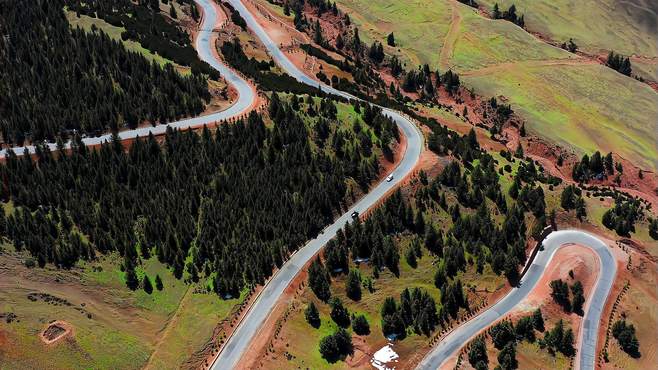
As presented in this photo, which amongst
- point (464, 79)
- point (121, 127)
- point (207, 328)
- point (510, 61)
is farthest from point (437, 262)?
point (510, 61)

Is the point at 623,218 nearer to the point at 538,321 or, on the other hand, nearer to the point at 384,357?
the point at 538,321

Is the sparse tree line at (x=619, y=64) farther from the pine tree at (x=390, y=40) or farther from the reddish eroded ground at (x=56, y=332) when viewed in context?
the reddish eroded ground at (x=56, y=332)

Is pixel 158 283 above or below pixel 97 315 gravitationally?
above

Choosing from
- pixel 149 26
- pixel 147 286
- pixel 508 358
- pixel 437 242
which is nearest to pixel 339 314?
pixel 437 242

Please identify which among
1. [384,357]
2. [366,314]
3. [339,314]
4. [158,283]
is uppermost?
[158,283]

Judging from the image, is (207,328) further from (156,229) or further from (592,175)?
(592,175)

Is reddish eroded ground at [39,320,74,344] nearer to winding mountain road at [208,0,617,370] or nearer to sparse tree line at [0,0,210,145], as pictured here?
winding mountain road at [208,0,617,370]
